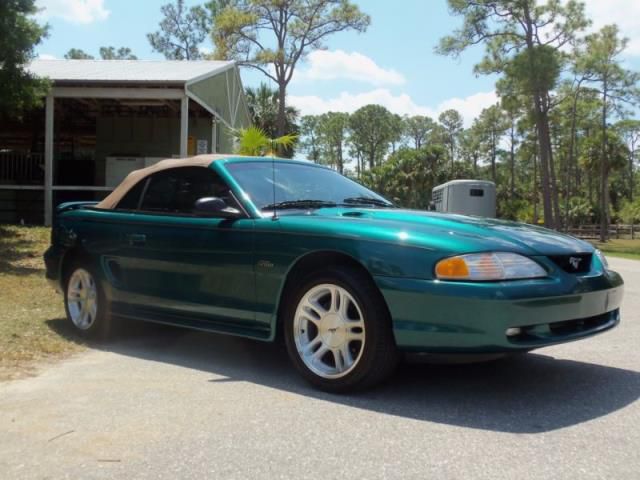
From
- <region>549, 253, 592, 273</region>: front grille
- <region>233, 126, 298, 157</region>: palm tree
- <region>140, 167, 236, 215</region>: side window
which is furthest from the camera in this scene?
<region>233, 126, 298, 157</region>: palm tree

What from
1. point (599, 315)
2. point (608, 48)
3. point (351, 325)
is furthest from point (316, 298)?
point (608, 48)

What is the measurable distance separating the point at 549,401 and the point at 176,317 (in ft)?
8.41

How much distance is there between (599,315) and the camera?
3.90 meters

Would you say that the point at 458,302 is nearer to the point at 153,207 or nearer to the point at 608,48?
the point at 153,207

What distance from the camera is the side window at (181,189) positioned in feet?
15.6

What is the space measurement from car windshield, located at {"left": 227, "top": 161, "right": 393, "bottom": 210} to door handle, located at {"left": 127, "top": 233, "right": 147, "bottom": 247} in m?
0.87

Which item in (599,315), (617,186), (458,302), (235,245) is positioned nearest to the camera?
(458,302)

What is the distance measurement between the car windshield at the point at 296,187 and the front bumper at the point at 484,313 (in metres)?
1.17

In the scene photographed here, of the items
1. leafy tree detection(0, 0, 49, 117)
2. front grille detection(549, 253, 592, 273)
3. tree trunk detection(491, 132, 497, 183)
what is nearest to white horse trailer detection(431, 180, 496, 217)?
leafy tree detection(0, 0, 49, 117)

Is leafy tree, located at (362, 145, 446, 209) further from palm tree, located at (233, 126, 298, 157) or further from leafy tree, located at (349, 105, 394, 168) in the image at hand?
palm tree, located at (233, 126, 298, 157)

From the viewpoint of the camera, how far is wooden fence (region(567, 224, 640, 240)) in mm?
47503

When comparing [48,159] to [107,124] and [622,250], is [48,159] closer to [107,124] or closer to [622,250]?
[107,124]

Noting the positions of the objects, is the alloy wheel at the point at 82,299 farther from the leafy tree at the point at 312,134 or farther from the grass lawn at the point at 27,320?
the leafy tree at the point at 312,134

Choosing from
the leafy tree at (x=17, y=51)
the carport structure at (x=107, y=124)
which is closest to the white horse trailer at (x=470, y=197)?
the carport structure at (x=107, y=124)
